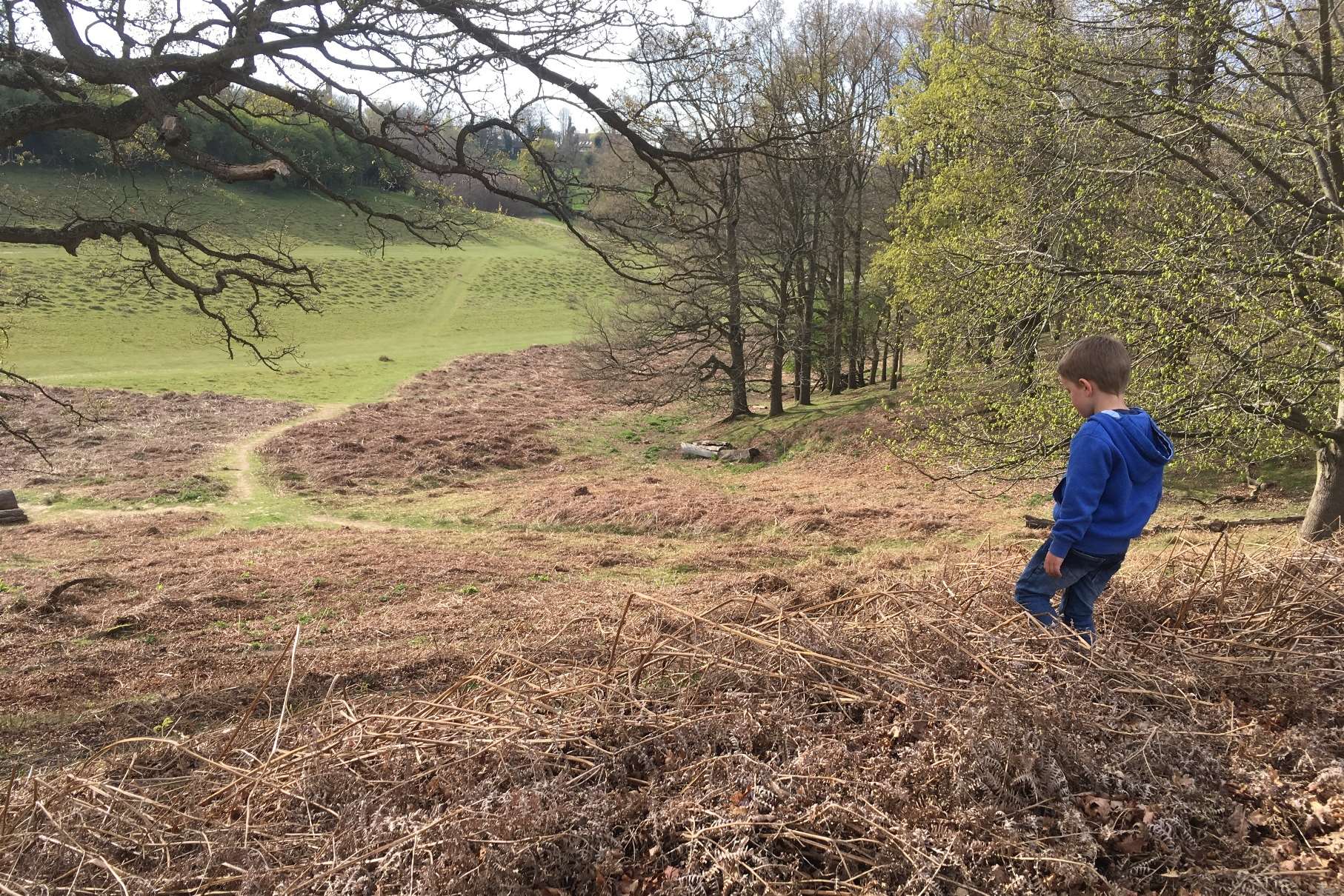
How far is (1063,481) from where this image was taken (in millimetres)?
3551

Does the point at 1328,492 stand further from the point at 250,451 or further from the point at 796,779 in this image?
the point at 250,451

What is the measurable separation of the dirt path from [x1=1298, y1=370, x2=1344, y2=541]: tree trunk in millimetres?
18646

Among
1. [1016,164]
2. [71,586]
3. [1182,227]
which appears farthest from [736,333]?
[71,586]

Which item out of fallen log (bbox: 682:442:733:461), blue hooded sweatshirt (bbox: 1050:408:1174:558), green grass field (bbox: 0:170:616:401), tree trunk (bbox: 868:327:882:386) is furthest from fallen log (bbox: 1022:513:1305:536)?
tree trunk (bbox: 868:327:882:386)

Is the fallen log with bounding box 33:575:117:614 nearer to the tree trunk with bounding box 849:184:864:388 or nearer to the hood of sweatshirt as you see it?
the hood of sweatshirt

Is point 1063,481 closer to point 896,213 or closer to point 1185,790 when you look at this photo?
point 1185,790

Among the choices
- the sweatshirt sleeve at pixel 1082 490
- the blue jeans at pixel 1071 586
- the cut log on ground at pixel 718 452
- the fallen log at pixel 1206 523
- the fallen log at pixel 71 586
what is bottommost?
the cut log on ground at pixel 718 452

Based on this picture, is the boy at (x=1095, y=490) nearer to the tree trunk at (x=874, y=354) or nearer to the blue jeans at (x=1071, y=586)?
Result: the blue jeans at (x=1071, y=586)

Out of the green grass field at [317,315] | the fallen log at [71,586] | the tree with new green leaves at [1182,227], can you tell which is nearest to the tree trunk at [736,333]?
the green grass field at [317,315]

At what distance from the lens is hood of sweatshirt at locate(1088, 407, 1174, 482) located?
3.41 m

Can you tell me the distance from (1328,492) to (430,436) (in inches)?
813

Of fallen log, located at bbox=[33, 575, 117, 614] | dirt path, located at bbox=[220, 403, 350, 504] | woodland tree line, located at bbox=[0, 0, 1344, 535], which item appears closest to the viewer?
woodland tree line, located at bbox=[0, 0, 1344, 535]

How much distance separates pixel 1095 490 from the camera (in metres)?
3.33

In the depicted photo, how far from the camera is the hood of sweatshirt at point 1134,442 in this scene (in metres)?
3.41
